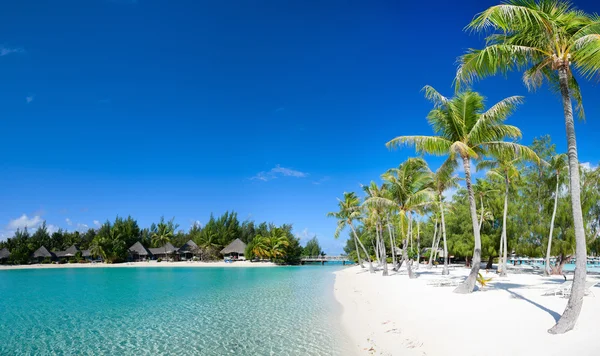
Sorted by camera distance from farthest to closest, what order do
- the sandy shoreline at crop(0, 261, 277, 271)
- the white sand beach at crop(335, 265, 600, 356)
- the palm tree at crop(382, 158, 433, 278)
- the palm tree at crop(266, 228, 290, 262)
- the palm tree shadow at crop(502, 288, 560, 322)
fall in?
1. the palm tree at crop(266, 228, 290, 262)
2. the sandy shoreline at crop(0, 261, 277, 271)
3. the palm tree at crop(382, 158, 433, 278)
4. the palm tree shadow at crop(502, 288, 560, 322)
5. the white sand beach at crop(335, 265, 600, 356)

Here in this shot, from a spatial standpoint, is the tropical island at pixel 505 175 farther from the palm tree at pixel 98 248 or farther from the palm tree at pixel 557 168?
the palm tree at pixel 98 248

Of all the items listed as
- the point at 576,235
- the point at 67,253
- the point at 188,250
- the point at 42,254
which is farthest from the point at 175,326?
the point at 42,254

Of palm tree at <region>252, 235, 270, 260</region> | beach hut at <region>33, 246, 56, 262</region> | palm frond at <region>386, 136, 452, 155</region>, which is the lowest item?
beach hut at <region>33, 246, 56, 262</region>

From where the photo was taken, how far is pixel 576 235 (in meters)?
6.86

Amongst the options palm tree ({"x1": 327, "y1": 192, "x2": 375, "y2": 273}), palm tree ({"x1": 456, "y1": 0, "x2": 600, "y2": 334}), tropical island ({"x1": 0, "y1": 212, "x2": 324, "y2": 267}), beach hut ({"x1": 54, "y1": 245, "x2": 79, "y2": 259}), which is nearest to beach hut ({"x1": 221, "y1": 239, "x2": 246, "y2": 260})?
tropical island ({"x1": 0, "y1": 212, "x2": 324, "y2": 267})

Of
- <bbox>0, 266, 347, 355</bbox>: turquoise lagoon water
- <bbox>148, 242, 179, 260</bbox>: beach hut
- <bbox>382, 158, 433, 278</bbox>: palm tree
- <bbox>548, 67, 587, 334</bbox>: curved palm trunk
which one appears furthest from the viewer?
<bbox>148, 242, 179, 260</bbox>: beach hut

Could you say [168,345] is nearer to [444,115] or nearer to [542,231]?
[444,115]

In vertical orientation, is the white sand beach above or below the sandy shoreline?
above

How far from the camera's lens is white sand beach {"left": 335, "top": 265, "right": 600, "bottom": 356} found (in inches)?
227

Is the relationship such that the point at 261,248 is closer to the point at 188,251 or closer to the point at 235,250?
the point at 235,250

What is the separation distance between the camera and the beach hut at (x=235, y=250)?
5900 centimetres

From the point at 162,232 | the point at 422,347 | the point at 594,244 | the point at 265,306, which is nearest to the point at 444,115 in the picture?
the point at 422,347

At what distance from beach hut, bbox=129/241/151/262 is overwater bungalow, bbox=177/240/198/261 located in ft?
18.5

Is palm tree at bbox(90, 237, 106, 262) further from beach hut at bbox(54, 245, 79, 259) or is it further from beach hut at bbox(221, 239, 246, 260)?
beach hut at bbox(221, 239, 246, 260)
